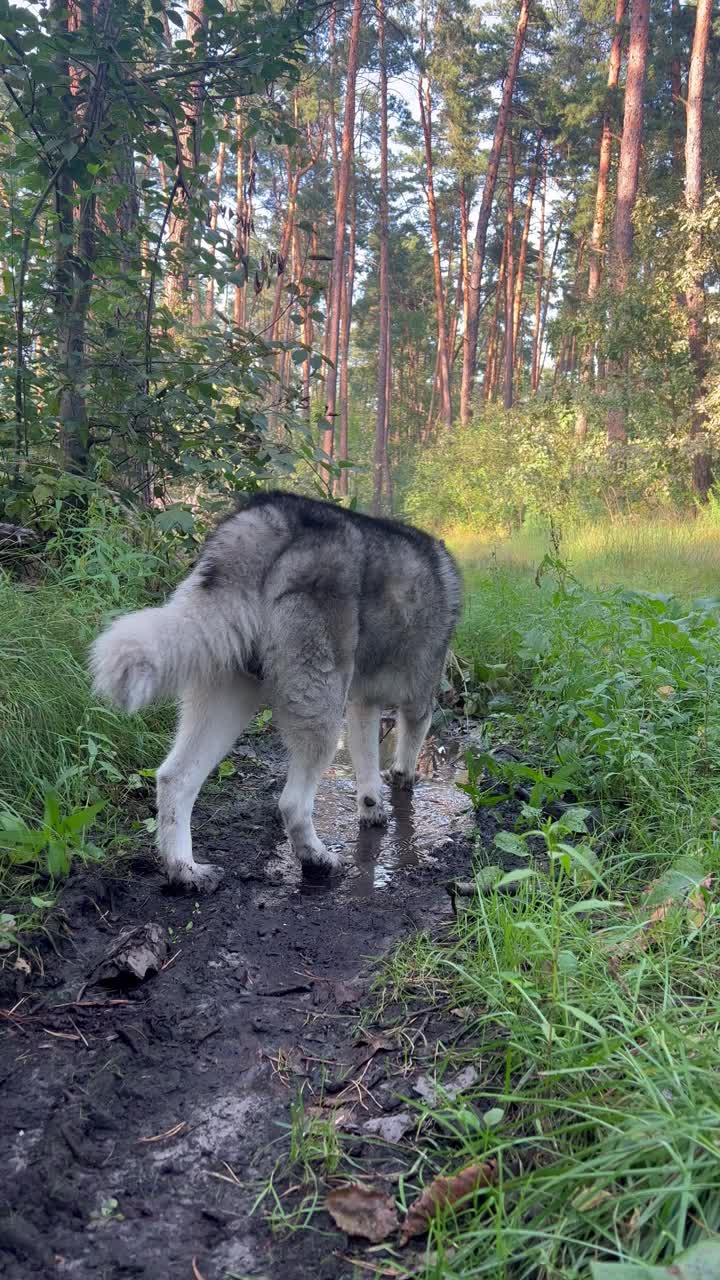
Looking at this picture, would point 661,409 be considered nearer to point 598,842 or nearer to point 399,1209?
point 598,842

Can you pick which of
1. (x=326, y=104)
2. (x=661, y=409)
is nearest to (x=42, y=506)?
(x=661, y=409)

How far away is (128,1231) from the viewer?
1.58 meters

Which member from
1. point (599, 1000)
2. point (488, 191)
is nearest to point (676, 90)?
point (488, 191)

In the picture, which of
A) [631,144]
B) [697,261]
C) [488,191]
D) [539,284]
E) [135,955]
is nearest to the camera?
[135,955]

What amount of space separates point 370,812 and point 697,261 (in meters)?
13.8

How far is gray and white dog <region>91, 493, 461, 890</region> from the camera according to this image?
2.84 m

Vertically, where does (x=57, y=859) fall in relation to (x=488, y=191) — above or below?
below

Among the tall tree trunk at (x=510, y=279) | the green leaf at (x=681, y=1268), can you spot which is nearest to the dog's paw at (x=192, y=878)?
the green leaf at (x=681, y=1268)

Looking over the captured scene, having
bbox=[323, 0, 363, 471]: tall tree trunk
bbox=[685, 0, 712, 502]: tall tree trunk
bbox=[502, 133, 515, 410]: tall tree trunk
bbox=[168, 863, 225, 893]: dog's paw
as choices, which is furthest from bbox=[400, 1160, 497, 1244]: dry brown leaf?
bbox=[502, 133, 515, 410]: tall tree trunk

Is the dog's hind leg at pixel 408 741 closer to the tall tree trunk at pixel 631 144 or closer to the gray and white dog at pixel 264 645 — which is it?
the gray and white dog at pixel 264 645

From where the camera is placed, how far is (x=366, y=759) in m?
4.14

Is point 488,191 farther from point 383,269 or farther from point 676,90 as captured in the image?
point 676,90

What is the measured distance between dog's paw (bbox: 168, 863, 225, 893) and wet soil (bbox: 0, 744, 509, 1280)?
54 mm

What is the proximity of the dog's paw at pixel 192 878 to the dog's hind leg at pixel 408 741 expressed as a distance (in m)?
1.62
